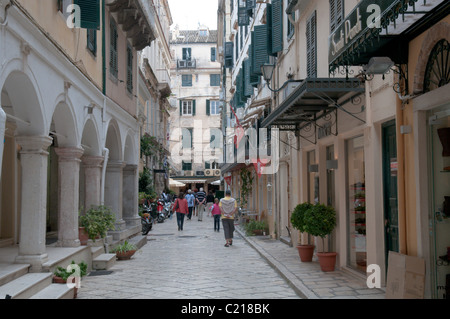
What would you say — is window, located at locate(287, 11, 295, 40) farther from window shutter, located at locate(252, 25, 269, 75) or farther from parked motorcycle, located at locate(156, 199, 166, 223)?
parked motorcycle, located at locate(156, 199, 166, 223)

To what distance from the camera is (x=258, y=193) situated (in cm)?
2352

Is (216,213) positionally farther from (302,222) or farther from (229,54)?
(229,54)

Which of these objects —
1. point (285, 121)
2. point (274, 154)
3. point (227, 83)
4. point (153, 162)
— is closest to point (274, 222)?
point (274, 154)

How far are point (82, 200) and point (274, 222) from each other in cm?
647

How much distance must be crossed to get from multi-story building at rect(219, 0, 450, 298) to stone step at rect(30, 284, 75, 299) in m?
5.08

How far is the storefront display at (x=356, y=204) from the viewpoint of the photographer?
33.7ft

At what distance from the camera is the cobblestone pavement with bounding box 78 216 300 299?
366 inches

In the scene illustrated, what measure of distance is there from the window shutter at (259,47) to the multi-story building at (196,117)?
38.3m

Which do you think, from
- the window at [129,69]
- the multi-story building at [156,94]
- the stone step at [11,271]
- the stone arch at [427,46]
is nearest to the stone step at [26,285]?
the stone step at [11,271]

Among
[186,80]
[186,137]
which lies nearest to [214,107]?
[186,80]

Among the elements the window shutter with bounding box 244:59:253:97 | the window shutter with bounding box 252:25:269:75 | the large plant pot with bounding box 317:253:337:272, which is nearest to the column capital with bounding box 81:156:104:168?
the large plant pot with bounding box 317:253:337:272

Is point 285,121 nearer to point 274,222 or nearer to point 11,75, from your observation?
point 274,222

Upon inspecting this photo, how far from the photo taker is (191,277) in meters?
11.0

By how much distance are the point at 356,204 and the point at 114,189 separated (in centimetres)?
876
